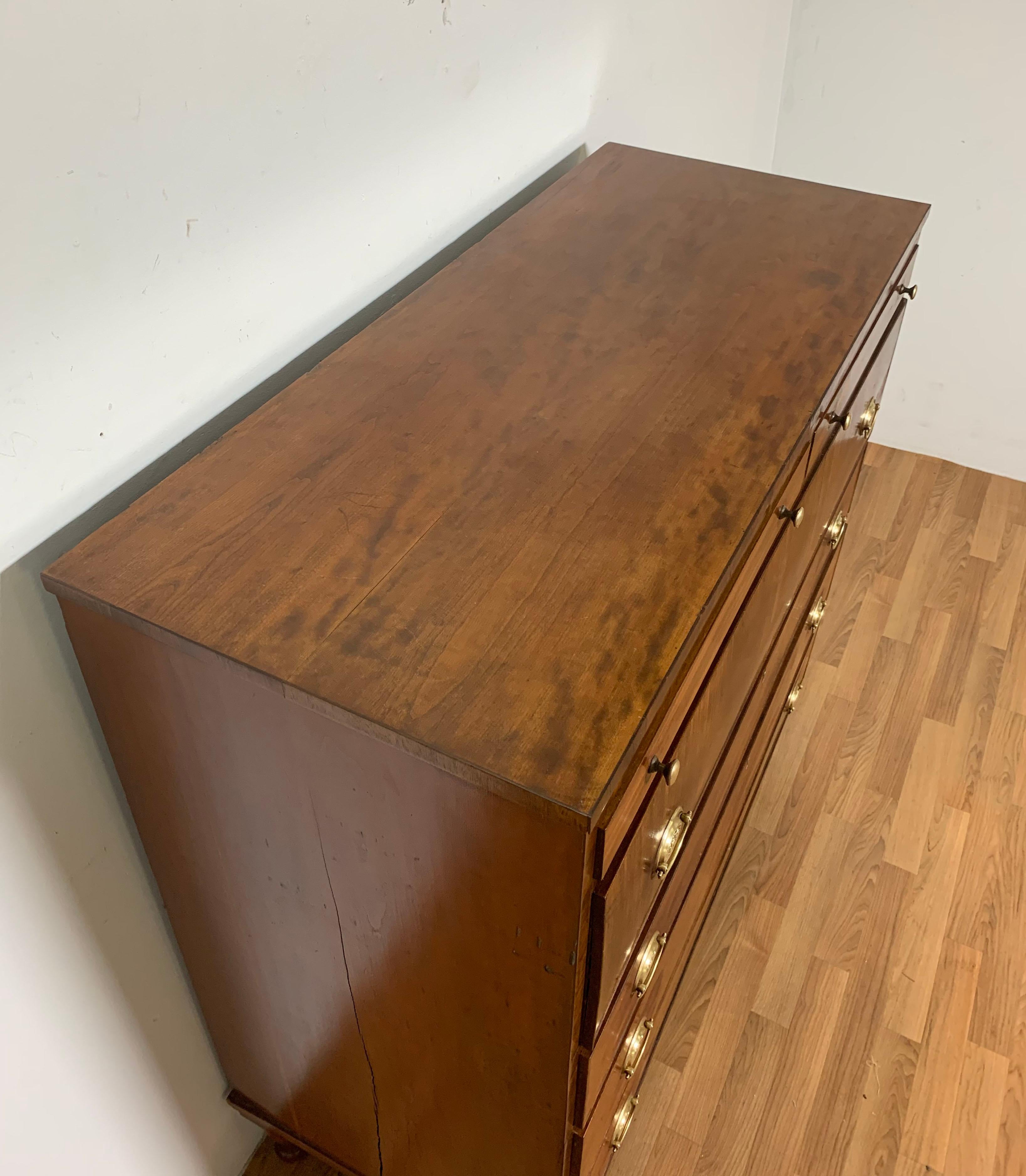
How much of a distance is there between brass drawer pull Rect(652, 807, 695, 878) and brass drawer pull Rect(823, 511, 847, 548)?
1.73 ft

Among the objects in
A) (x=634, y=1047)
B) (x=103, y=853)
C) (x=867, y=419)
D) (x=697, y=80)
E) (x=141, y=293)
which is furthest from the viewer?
(x=697, y=80)

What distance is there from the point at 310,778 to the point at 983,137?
6.44 feet

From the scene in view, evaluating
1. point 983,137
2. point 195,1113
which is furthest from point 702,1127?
point 983,137

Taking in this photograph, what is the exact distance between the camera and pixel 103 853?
0.81 meters

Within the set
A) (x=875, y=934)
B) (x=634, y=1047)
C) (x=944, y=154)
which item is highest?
(x=944, y=154)

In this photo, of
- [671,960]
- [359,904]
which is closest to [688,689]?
[359,904]

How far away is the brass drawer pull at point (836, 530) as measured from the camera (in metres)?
1.22

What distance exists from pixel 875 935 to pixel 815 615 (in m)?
0.50

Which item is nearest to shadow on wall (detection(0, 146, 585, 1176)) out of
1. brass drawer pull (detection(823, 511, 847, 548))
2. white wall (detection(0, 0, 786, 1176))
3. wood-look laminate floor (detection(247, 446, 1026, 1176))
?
white wall (detection(0, 0, 786, 1176))

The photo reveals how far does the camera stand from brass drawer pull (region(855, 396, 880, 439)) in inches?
46.3

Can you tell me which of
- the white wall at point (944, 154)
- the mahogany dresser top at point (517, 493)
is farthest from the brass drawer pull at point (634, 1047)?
the white wall at point (944, 154)

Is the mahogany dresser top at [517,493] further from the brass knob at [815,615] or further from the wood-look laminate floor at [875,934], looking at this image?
the wood-look laminate floor at [875,934]

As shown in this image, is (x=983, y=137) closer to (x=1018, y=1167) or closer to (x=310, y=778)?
(x=1018, y=1167)

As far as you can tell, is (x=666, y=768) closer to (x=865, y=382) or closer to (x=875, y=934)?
(x=865, y=382)
